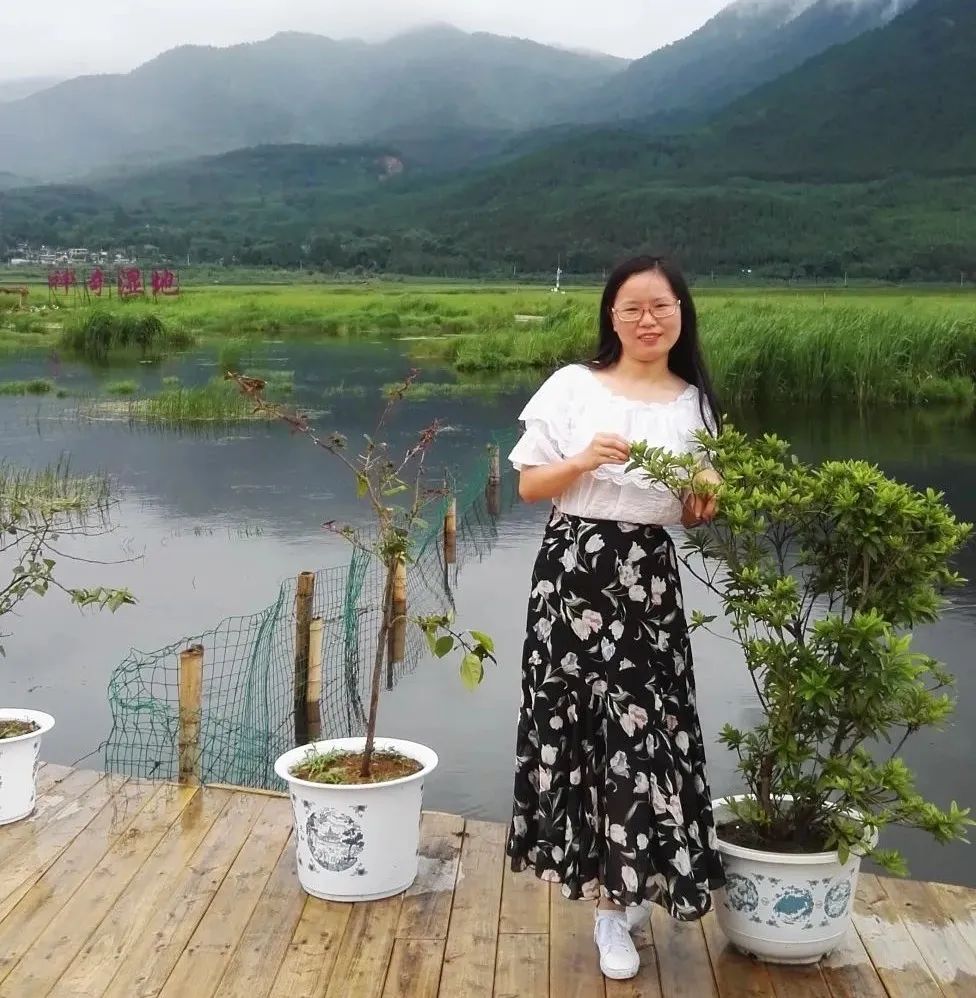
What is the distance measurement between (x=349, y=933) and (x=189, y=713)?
1.34 metres

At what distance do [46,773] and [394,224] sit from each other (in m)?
120

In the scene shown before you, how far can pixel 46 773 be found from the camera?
418 centimetres

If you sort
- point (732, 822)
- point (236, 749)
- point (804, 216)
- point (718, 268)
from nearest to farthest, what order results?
1. point (732, 822)
2. point (236, 749)
3. point (718, 268)
4. point (804, 216)

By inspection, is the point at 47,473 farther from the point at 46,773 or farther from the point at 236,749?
the point at 46,773

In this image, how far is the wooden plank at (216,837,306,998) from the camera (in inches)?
111

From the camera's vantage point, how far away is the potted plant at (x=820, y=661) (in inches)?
107

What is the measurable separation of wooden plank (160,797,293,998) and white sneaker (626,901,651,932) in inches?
34.1

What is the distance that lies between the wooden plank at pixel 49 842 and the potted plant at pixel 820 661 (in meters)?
1.67

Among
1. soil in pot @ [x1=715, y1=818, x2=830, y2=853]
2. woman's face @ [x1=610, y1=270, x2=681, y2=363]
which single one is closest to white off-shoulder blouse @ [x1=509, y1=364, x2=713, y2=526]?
woman's face @ [x1=610, y1=270, x2=681, y2=363]

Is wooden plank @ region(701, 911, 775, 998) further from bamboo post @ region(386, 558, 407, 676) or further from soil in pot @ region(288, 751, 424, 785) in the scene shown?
bamboo post @ region(386, 558, 407, 676)

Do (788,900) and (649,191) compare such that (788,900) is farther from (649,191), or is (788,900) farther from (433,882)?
(649,191)

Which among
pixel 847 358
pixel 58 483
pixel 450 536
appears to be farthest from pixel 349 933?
pixel 847 358

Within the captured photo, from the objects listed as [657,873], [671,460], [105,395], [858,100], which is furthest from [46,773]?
[858,100]

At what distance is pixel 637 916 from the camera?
2975mm
